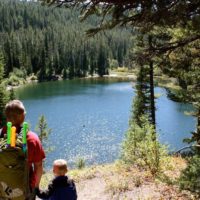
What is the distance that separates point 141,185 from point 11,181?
588 centimetres

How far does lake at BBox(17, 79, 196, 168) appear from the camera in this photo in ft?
131

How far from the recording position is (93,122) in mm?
54281

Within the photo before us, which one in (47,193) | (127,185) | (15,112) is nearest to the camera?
(15,112)

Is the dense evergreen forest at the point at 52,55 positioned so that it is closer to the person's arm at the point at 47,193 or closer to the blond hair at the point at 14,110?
the person's arm at the point at 47,193

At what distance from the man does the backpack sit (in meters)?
0.12

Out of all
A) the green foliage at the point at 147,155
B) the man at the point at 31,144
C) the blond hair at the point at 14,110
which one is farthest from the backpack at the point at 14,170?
the green foliage at the point at 147,155

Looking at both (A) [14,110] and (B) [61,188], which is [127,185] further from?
(A) [14,110]

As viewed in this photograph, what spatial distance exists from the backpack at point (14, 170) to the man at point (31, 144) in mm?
121

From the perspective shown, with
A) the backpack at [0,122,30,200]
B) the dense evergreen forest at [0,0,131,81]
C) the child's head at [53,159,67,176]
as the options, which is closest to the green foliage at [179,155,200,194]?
the child's head at [53,159,67,176]

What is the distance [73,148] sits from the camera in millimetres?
41406

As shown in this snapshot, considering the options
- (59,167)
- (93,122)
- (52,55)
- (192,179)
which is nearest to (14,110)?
(59,167)

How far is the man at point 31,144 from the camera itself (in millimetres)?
5250

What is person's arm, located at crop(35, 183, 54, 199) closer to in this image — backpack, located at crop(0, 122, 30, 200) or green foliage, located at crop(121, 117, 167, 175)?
backpack, located at crop(0, 122, 30, 200)

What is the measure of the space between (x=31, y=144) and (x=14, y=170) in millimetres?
382
